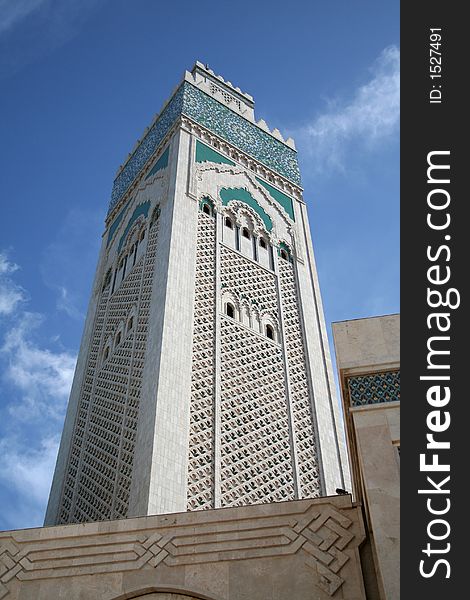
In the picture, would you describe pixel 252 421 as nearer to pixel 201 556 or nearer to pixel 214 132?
pixel 201 556

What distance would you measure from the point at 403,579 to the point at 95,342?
6.67 metres

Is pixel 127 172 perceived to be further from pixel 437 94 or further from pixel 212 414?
pixel 437 94

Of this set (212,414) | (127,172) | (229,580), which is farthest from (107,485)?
(127,172)

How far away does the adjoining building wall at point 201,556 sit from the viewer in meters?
3.01

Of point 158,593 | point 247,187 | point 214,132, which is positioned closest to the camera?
point 158,593

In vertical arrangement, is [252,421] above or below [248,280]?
below

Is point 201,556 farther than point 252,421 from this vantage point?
No

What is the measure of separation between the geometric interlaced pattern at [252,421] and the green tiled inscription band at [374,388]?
107 inches

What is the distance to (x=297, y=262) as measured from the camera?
9062 mm

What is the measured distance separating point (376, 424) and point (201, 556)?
38.0 inches

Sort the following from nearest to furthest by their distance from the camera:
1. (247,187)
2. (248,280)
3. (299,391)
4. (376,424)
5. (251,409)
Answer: (376,424)
(251,409)
(299,391)
(248,280)
(247,187)

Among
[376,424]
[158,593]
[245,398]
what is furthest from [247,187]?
[158,593]

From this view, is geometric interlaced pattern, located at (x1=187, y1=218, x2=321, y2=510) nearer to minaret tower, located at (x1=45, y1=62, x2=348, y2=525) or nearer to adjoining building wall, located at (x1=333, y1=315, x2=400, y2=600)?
minaret tower, located at (x1=45, y1=62, x2=348, y2=525)

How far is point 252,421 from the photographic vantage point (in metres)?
6.63
